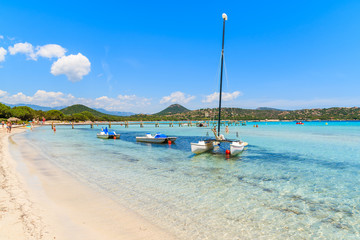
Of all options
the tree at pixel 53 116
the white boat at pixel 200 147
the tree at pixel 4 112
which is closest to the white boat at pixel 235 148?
the white boat at pixel 200 147

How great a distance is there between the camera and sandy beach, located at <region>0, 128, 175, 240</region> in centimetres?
606

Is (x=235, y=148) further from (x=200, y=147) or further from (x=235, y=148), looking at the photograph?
(x=200, y=147)

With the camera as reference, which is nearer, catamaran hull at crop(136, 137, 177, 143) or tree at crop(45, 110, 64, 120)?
catamaran hull at crop(136, 137, 177, 143)

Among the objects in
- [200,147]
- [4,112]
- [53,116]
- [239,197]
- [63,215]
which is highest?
[4,112]

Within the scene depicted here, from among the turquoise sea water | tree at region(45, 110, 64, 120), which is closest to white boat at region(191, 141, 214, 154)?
the turquoise sea water

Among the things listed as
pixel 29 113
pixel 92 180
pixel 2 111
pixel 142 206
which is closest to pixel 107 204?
pixel 142 206

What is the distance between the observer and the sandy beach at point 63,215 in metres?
6.06

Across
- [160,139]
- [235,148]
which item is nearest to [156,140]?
[160,139]

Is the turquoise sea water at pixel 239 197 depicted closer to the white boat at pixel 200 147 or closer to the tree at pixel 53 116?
the white boat at pixel 200 147

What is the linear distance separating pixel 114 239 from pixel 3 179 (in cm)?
999

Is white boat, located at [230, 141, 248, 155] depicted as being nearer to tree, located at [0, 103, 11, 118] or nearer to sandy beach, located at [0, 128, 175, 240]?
sandy beach, located at [0, 128, 175, 240]

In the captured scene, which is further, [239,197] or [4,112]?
[4,112]

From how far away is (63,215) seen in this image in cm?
741

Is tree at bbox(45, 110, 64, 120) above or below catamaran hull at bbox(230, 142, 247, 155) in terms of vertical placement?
above
